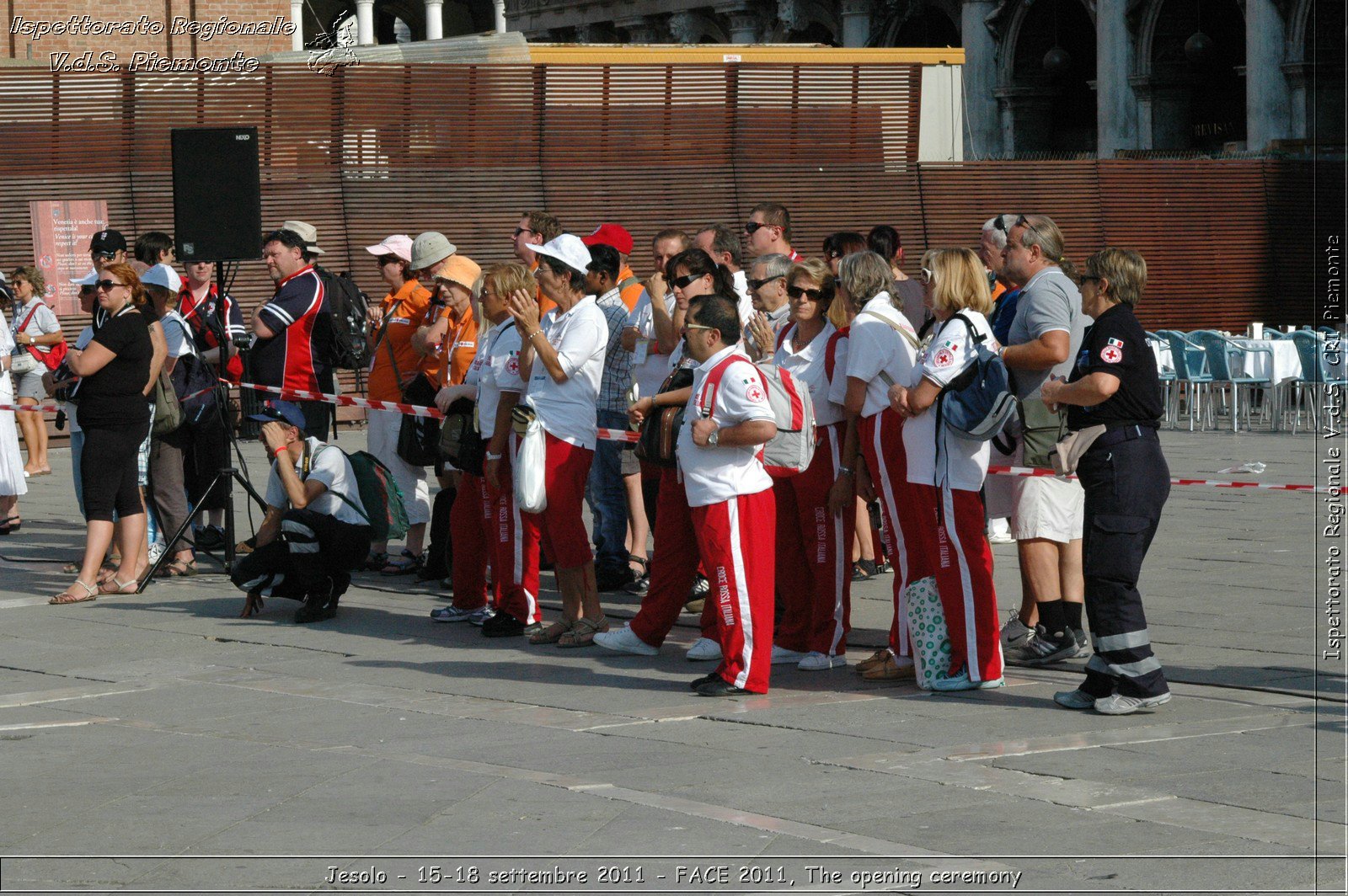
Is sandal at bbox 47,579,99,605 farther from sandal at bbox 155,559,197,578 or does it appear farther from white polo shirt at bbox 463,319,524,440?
white polo shirt at bbox 463,319,524,440

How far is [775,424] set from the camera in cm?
718

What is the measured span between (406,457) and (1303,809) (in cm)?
635

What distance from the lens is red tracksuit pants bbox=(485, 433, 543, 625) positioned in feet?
27.9

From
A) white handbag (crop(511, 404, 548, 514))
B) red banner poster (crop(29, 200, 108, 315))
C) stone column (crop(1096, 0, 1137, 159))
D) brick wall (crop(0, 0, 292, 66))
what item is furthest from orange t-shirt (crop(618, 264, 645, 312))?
stone column (crop(1096, 0, 1137, 159))

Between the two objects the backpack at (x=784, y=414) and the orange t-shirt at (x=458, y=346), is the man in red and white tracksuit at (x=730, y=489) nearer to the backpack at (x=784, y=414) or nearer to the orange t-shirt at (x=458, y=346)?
the backpack at (x=784, y=414)

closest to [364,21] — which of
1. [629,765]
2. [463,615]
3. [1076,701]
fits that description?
[463,615]

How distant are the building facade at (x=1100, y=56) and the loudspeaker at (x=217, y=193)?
2035cm

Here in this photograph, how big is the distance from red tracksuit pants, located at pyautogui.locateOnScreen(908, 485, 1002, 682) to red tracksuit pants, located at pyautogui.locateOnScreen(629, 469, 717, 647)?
3.34ft

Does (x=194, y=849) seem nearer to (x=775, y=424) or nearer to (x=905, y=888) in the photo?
(x=905, y=888)

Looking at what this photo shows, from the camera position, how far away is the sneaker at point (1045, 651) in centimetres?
778

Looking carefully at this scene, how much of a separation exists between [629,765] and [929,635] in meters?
1.65

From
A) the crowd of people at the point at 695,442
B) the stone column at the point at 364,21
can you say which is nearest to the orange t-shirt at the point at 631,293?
the crowd of people at the point at 695,442

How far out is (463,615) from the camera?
918 centimetres

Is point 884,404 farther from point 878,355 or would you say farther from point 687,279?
Result: point 687,279
